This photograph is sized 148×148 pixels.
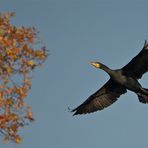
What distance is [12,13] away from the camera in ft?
42.3

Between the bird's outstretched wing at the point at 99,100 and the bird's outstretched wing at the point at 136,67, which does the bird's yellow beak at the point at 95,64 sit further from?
the bird's outstretched wing at the point at 99,100

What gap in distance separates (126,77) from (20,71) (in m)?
10.9

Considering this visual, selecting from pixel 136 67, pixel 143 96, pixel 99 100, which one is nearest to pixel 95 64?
pixel 136 67

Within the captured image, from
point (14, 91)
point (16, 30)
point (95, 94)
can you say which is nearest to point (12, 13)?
point (16, 30)

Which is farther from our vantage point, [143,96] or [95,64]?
[143,96]

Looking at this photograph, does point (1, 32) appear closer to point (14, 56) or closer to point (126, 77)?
point (14, 56)

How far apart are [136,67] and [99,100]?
4017 mm

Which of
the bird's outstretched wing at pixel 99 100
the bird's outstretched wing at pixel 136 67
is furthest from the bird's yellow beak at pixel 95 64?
the bird's outstretched wing at pixel 99 100

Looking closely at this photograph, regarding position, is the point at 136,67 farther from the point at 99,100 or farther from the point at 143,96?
the point at 99,100

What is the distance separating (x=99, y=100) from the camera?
86.0ft

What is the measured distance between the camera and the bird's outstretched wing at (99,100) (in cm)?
2578

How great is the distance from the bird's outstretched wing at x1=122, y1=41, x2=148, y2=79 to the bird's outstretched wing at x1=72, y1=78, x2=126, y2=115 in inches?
104

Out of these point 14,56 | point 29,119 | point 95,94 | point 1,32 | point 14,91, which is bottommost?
point 29,119

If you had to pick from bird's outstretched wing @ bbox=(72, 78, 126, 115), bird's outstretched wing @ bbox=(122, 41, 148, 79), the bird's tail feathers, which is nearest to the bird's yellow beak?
bird's outstretched wing @ bbox=(122, 41, 148, 79)
